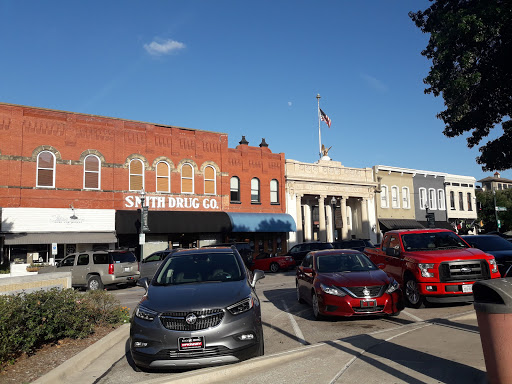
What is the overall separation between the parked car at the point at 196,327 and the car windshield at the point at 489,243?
1008 cm

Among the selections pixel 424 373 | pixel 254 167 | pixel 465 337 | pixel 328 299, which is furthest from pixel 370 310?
pixel 254 167

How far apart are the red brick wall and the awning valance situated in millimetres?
1846

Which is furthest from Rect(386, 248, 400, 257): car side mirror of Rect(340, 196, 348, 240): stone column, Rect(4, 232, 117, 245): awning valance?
Rect(340, 196, 348, 240): stone column

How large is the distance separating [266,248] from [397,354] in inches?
1030

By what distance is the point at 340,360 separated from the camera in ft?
18.3

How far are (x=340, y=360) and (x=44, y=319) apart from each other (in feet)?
15.5

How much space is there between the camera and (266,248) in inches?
1254

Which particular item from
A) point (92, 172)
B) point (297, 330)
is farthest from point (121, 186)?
point (297, 330)

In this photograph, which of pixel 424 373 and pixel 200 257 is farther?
pixel 200 257

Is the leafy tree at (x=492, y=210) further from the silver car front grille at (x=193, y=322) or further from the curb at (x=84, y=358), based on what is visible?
the silver car front grille at (x=193, y=322)

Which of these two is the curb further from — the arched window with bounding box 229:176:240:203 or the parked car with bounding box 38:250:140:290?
the arched window with bounding box 229:176:240:203

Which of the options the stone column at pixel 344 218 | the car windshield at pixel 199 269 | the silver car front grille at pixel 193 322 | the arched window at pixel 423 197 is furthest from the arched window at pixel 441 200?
the silver car front grille at pixel 193 322

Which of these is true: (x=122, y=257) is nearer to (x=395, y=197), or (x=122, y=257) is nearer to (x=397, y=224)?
(x=397, y=224)

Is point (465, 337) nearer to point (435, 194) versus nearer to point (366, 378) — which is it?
point (366, 378)
